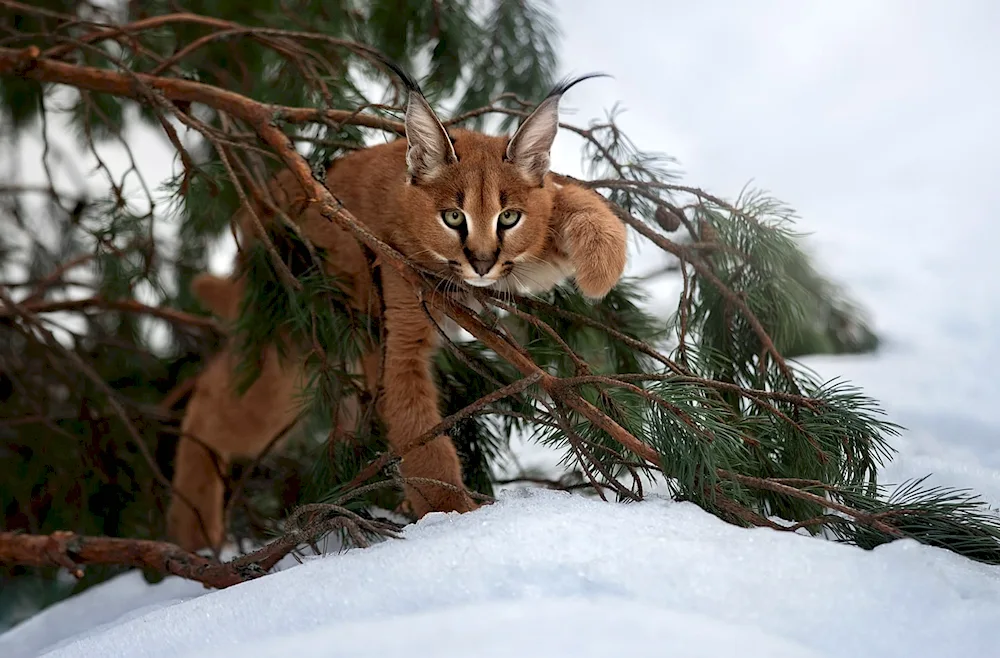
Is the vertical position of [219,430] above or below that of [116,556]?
above

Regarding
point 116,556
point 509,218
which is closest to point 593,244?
point 509,218

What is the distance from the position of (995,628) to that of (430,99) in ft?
3.82

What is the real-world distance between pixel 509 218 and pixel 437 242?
99 mm

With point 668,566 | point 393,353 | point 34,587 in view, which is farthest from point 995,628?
point 34,587

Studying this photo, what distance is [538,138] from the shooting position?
3.94ft

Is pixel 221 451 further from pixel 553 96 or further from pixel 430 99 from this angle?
pixel 553 96

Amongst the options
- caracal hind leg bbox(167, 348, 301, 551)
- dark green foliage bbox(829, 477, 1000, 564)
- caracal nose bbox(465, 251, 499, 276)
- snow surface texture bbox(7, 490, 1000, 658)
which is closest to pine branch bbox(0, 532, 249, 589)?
snow surface texture bbox(7, 490, 1000, 658)

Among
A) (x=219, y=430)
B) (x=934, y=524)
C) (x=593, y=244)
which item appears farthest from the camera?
(x=219, y=430)

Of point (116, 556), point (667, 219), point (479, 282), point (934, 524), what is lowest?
point (116, 556)

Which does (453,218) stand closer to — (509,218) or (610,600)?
(509,218)

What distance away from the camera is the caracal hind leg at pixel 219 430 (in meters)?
1.83

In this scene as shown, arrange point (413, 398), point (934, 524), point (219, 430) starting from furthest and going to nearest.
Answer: point (219, 430) < point (413, 398) < point (934, 524)

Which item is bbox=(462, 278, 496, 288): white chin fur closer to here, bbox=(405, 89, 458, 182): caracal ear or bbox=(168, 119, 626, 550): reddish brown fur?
bbox=(168, 119, 626, 550): reddish brown fur

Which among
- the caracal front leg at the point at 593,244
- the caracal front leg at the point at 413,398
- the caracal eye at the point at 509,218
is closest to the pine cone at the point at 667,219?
the caracal front leg at the point at 593,244
